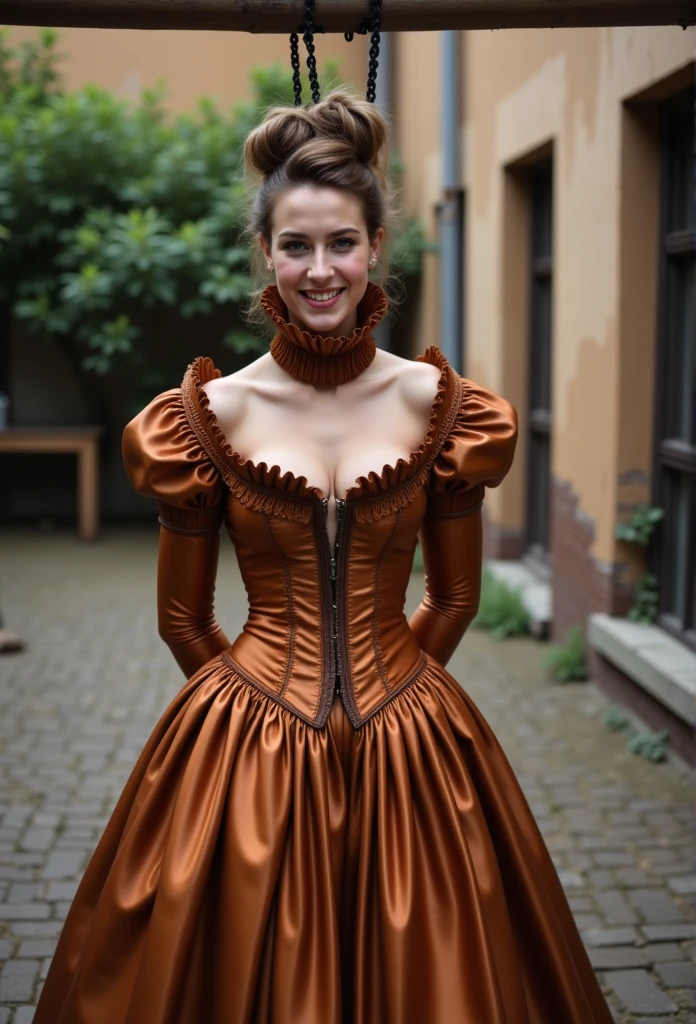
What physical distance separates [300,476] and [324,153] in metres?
0.59

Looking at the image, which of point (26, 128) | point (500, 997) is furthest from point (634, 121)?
point (26, 128)

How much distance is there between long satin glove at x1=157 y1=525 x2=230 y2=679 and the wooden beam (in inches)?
38.4

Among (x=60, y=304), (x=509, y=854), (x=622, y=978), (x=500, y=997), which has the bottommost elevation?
(x=622, y=978)

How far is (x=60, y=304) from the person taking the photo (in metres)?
9.88

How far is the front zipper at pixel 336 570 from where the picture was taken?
212cm

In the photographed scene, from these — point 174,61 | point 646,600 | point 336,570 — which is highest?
point 174,61

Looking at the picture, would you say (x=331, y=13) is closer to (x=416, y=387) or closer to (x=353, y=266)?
(x=353, y=266)

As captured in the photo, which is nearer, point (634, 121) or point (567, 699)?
point (634, 121)

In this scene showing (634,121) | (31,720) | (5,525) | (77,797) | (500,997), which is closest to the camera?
(500,997)

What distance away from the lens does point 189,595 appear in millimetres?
2270

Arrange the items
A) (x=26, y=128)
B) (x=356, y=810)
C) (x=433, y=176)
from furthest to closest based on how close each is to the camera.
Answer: (x=26, y=128), (x=433, y=176), (x=356, y=810)

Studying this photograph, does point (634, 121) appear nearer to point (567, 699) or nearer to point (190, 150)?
point (567, 699)

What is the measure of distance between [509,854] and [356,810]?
333 mm

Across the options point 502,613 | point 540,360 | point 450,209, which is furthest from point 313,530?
point 450,209
